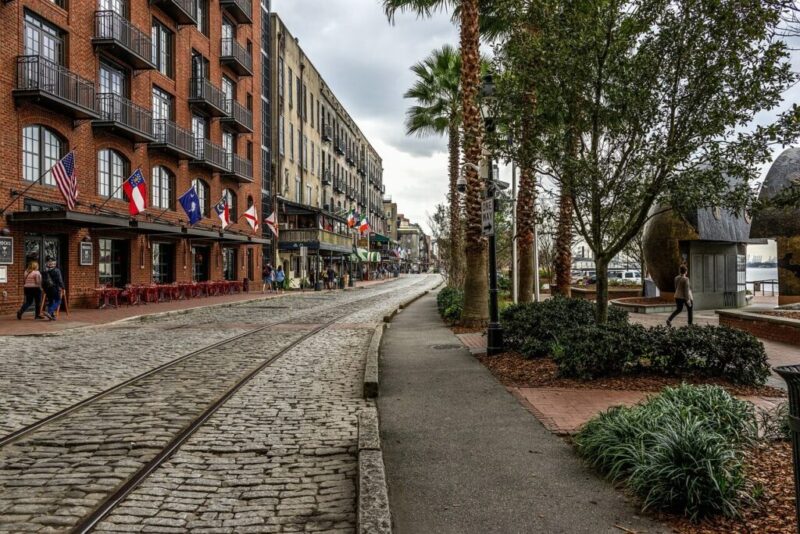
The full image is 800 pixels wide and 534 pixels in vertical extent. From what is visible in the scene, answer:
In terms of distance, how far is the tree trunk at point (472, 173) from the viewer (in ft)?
43.8

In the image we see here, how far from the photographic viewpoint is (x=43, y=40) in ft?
62.5

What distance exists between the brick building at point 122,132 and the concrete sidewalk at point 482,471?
1490 centimetres

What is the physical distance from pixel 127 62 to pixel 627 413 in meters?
24.2

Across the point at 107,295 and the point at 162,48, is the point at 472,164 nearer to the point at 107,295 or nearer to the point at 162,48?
the point at 107,295

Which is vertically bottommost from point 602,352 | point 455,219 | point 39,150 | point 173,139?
point 602,352

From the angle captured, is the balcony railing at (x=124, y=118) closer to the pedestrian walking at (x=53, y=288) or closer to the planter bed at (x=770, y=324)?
the pedestrian walking at (x=53, y=288)

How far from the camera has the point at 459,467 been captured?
4.56 meters

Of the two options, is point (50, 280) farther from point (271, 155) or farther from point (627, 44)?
point (271, 155)

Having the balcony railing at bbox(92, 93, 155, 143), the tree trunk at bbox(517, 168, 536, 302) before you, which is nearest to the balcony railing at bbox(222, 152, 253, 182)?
the balcony railing at bbox(92, 93, 155, 143)

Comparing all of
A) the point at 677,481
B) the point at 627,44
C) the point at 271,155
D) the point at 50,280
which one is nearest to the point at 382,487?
the point at 677,481

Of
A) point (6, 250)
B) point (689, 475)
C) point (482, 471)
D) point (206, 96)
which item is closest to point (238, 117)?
point (206, 96)

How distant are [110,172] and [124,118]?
2.17 m

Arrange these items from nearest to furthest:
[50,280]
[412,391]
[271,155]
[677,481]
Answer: [677,481] → [412,391] → [50,280] → [271,155]

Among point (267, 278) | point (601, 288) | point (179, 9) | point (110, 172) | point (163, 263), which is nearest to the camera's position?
point (601, 288)
